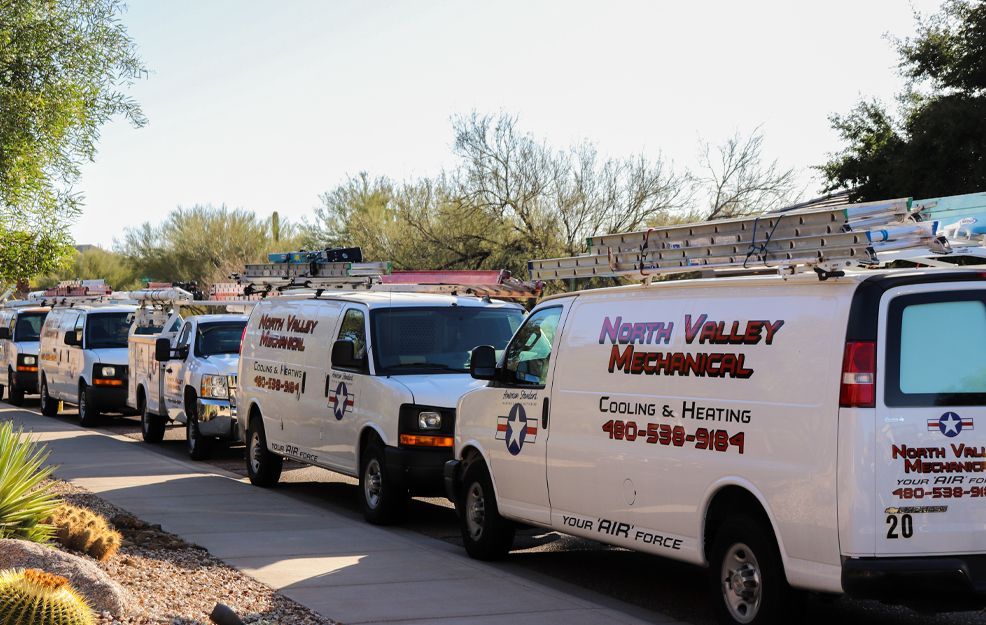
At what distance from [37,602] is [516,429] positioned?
4450 mm

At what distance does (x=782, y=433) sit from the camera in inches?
269

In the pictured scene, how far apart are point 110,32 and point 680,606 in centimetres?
1094

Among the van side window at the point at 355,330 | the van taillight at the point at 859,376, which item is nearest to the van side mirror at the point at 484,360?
the van side window at the point at 355,330

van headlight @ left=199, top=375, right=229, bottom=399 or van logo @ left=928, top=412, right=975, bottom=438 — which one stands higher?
van logo @ left=928, top=412, right=975, bottom=438

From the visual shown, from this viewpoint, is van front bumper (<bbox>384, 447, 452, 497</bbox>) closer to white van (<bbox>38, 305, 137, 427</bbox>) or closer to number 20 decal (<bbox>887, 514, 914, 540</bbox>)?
number 20 decal (<bbox>887, 514, 914, 540</bbox>)

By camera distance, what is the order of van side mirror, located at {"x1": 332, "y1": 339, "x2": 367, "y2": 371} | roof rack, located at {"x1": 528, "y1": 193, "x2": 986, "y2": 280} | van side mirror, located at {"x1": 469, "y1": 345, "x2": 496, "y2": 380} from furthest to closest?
1. van side mirror, located at {"x1": 332, "y1": 339, "x2": 367, "y2": 371}
2. van side mirror, located at {"x1": 469, "y1": 345, "x2": 496, "y2": 380}
3. roof rack, located at {"x1": 528, "y1": 193, "x2": 986, "y2": 280}

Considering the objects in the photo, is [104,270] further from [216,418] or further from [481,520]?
[481,520]

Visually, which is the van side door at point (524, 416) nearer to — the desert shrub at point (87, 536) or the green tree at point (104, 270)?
the desert shrub at point (87, 536)

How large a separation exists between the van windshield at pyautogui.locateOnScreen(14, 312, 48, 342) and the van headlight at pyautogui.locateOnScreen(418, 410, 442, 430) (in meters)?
21.3

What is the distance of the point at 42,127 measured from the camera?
1530cm

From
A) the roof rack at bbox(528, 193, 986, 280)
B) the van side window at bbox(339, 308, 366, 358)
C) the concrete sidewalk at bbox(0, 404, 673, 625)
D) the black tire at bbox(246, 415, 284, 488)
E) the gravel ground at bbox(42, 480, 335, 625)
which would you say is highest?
the roof rack at bbox(528, 193, 986, 280)

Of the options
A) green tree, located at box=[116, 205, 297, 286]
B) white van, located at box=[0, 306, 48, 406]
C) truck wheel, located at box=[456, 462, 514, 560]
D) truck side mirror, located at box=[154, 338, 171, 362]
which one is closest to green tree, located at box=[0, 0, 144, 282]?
truck side mirror, located at box=[154, 338, 171, 362]

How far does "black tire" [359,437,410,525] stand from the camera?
11.7 meters

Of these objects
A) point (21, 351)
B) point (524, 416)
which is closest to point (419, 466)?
point (524, 416)
